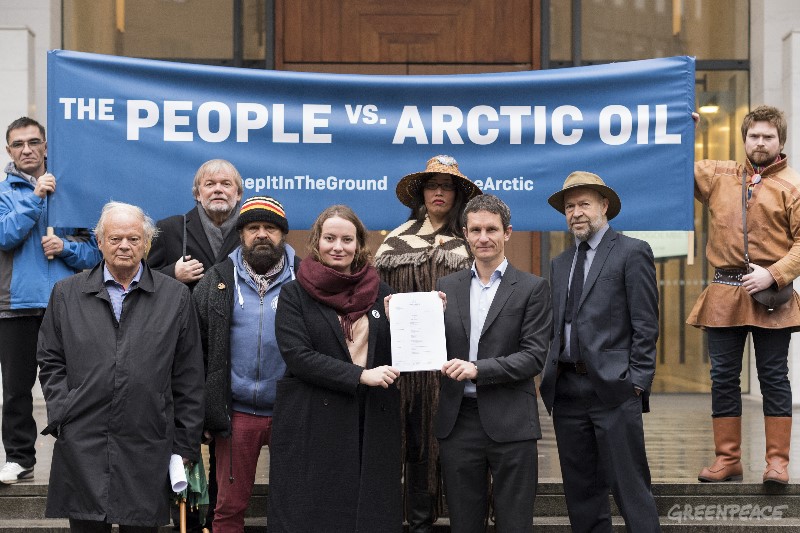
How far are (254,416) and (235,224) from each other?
1.01m

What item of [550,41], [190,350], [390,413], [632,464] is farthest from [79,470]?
[550,41]

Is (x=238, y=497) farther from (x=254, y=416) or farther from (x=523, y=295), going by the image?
(x=523, y=295)

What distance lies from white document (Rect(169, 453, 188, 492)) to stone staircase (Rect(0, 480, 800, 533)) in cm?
144

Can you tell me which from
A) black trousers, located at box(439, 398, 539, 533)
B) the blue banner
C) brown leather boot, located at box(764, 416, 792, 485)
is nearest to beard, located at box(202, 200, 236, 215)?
the blue banner

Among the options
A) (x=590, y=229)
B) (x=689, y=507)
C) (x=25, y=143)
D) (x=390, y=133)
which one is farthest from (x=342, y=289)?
(x=689, y=507)

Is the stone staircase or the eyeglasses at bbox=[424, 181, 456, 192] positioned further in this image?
the stone staircase

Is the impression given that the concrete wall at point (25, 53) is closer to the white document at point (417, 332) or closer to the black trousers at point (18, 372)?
the black trousers at point (18, 372)

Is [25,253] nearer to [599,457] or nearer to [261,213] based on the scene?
[261,213]

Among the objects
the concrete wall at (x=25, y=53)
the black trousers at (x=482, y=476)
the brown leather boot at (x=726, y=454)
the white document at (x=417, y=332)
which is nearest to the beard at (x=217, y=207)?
the white document at (x=417, y=332)

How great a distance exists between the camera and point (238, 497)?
5160 mm

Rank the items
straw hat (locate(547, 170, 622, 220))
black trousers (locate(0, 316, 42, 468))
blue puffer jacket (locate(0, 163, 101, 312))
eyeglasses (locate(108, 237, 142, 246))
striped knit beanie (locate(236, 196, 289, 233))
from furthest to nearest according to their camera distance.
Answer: black trousers (locate(0, 316, 42, 468)) < blue puffer jacket (locate(0, 163, 101, 312)) < straw hat (locate(547, 170, 622, 220)) < striped knit beanie (locate(236, 196, 289, 233)) < eyeglasses (locate(108, 237, 142, 246))

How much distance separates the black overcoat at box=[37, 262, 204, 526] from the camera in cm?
457

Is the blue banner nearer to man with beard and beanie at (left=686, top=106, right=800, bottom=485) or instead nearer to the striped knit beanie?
man with beard and beanie at (left=686, top=106, right=800, bottom=485)

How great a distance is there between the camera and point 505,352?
4.99 metres
